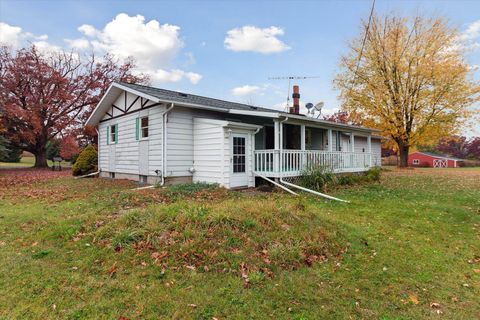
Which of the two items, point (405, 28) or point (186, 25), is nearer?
point (186, 25)

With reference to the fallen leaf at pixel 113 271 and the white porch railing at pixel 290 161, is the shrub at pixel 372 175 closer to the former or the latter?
the white porch railing at pixel 290 161

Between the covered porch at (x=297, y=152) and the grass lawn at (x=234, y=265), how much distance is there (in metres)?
4.80

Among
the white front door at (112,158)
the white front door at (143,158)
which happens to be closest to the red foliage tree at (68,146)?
the white front door at (112,158)

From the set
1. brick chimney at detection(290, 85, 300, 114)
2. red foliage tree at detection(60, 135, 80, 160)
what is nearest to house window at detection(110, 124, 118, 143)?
brick chimney at detection(290, 85, 300, 114)

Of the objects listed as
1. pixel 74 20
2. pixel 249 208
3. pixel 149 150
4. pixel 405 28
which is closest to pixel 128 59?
pixel 74 20

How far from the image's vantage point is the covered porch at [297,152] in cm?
1054

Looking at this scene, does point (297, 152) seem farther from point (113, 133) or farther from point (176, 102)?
point (113, 133)

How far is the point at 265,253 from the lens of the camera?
4.08m

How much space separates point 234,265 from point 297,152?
7.96 m

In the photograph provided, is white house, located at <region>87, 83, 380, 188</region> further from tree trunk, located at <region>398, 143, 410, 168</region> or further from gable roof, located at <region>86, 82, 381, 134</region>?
tree trunk, located at <region>398, 143, 410, 168</region>

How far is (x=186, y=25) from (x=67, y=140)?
699 inches

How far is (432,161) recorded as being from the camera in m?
45.9

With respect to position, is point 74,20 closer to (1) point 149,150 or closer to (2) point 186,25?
(2) point 186,25

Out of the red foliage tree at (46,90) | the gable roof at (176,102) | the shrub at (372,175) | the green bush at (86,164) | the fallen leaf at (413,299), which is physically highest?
the red foliage tree at (46,90)
